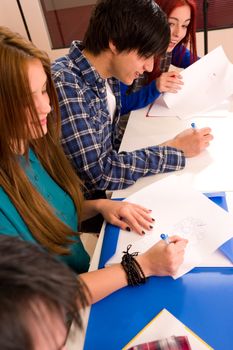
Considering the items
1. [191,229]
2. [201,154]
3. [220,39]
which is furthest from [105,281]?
[220,39]

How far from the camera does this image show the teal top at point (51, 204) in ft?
2.48

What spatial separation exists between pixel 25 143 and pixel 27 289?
550 mm

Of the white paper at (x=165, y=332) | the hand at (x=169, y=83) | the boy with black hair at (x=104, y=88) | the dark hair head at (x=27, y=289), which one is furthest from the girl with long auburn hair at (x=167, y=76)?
the dark hair head at (x=27, y=289)

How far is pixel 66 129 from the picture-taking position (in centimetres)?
101

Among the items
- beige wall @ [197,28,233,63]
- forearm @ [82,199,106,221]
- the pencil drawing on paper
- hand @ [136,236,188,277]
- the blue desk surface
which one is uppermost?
hand @ [136,236,188,277]

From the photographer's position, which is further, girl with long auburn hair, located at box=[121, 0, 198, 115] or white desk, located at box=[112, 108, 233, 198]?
girl with long auburn hair, located at box=[121, 0, 198, 115]

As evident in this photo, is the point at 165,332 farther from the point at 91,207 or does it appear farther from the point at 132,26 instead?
the point at 132,26

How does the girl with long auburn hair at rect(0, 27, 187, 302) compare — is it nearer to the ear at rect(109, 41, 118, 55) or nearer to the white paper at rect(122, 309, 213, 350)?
the white paper at rect(122, 309, 213, 350)

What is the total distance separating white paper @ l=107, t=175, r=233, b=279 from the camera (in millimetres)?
766

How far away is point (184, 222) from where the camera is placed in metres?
0.84

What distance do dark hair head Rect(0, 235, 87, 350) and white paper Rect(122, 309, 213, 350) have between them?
28 centimetres

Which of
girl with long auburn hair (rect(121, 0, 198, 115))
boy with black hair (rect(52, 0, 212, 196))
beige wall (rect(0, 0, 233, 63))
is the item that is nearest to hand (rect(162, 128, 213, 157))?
boy with black hair (rect(52, 0, 212, 196))

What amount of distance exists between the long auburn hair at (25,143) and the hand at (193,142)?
402 mm

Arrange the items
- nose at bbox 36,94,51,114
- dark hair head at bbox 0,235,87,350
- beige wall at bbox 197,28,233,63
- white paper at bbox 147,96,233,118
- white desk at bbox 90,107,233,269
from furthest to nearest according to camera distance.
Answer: beige wall at bbox 197,28,233,63 < white paper at bbox 147,96,233,118 < white desk at bbox 90,107,233,269 < nose at bbox 36,94,51,114 < dark hair head at bbox 0,235,87,350
